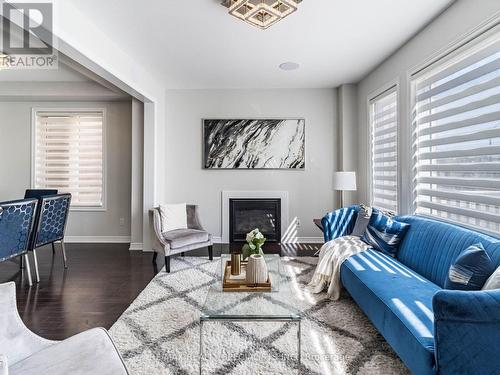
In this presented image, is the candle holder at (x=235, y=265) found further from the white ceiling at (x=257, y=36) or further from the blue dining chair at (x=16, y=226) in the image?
the blue dining chair at (x=16, y=226)

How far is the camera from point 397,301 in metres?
1.72

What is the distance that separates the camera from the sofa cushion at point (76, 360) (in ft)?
3.54

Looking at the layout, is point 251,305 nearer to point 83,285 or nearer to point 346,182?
point 83,285

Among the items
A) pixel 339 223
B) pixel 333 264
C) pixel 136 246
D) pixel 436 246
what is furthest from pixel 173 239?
pixel 436 246

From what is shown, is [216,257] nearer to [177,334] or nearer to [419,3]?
[177,334]

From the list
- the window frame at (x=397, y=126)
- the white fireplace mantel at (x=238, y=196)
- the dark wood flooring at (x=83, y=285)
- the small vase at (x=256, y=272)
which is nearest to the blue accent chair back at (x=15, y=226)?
the dark wood flooring at (x=83, y=285)

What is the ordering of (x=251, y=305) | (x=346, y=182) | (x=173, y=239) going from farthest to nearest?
1. (x=346, y=182)
2. (x=173, y=239)
3. (x=251, y=305)

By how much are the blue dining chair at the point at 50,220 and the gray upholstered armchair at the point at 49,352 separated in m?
2.30

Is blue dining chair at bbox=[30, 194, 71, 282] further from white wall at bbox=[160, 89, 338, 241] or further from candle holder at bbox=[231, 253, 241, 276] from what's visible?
candle holder at bbox=[231, 253, 241, 276]

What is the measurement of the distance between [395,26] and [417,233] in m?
2.05

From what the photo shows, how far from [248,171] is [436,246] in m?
3.13

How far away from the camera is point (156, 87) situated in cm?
440

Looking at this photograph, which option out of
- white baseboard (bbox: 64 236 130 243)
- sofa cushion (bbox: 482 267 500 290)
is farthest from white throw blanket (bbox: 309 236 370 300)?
white baseboard (bbox: 64 236 130 243)

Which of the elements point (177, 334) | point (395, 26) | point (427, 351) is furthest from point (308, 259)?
point (395, 26)
